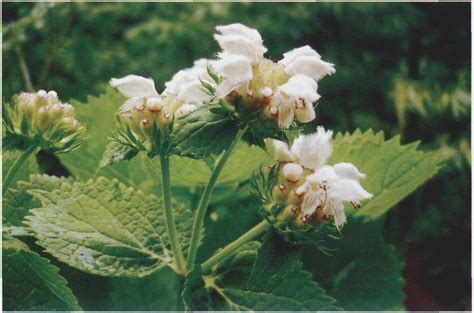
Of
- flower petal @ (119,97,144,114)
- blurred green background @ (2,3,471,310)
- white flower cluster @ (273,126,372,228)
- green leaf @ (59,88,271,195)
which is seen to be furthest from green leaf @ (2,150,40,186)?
blurred green background @ (2,3,471,310)

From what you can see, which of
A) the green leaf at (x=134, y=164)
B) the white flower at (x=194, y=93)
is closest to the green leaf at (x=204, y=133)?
the white flower at (x=194, y=93)

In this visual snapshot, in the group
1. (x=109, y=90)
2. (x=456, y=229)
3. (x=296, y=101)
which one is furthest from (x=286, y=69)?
(x=456, y=229)

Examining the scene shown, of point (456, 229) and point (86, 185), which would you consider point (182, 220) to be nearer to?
point (86, 185)

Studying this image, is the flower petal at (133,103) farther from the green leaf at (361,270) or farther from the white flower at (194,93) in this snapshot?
the green leaf at (361,270)

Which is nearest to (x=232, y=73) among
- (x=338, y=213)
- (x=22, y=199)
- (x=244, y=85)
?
(x=244, y=85)

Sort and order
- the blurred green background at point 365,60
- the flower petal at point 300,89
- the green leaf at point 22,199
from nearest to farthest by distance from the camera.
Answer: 1. the flower petal at point 300,89
2. the green leaf at point 22,199
3. the blurred green background at point 365,60

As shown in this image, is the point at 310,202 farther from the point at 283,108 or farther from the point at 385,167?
the point at 385,167
